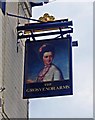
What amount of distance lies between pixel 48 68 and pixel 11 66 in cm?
287

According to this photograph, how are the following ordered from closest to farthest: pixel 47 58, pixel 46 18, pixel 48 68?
1. pixel 48 68
2. pixel 47 58
3. pixel 46 18

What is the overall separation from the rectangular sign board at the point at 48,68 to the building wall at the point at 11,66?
1.06m

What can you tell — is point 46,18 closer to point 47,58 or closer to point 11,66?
point 11,66

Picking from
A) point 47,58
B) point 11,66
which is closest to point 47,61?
point 47,58

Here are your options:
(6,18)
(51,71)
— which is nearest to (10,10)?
(6,18)

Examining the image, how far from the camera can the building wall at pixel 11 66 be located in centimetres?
2041

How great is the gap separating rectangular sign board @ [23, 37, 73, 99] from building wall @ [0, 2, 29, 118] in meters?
1.06

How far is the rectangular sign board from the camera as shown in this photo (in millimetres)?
18672

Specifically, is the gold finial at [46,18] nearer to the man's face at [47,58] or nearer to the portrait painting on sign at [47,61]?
the portrait painting on sign at [47,61]

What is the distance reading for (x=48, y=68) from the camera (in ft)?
63.4

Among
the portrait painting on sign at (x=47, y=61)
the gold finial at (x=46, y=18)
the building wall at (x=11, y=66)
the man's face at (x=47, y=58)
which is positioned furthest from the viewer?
the gold finial at (x=46, y=18)

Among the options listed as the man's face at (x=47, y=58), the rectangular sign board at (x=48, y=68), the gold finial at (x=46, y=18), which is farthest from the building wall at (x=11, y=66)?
the man's face at (x=47, y=58)

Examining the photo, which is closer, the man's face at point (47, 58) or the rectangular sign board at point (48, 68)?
the rectangular sign board at point (48, 68)

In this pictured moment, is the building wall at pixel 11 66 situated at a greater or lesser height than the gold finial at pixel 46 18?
lesser
